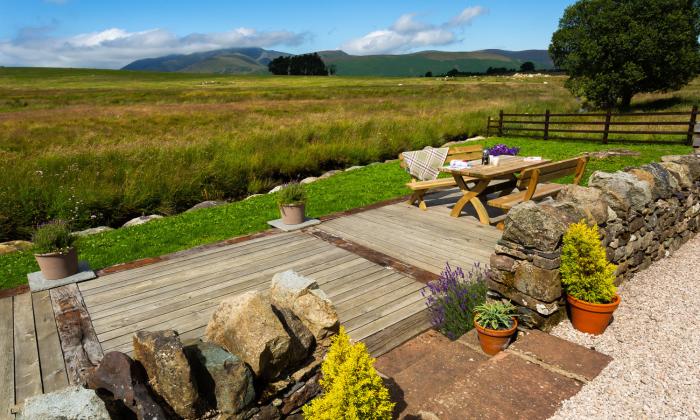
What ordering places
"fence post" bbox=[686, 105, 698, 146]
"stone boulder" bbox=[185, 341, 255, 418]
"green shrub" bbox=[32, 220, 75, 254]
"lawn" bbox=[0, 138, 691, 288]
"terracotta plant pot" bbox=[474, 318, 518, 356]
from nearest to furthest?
"stone boulder" bbox=[185, 341, 255, 418]
"terracotta plant pot" bbox=[474, 318, 518, 356]
"green shrub" bbox=[32, 220, 75, 254]
"lawn" bbox=[0, 138, 691, 288]
"fence post" bbox=[686, 105, 698, 146]

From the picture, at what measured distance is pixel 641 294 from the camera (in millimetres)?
4148

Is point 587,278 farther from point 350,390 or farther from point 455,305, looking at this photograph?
point 350,390

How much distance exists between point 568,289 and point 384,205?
4.64 m

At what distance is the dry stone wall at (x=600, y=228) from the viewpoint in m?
3.42

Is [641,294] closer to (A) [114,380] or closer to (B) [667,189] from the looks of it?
(B) [667,189]

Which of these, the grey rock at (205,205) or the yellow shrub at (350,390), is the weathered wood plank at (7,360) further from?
the grey rock at (205,205)

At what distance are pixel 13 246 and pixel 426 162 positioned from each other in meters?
7.12

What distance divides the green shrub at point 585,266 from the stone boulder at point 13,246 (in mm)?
7505

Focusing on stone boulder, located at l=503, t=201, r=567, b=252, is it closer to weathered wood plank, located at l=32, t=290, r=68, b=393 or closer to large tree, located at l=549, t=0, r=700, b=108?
weathered wood plank, located at l=32, t=290, r=68, b=393

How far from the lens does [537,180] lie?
6.26 metres

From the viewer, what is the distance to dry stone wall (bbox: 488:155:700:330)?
3.42 meters

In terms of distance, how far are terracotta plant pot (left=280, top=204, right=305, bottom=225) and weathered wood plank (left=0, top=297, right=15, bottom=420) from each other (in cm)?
347

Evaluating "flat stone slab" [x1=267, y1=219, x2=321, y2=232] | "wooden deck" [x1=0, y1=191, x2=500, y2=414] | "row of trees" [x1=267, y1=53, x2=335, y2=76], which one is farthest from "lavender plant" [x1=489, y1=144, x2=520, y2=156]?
"row of trees" [x1=267, y1=53, x2=335, y2=76]

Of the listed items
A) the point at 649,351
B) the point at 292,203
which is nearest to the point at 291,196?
the point at 292,203
